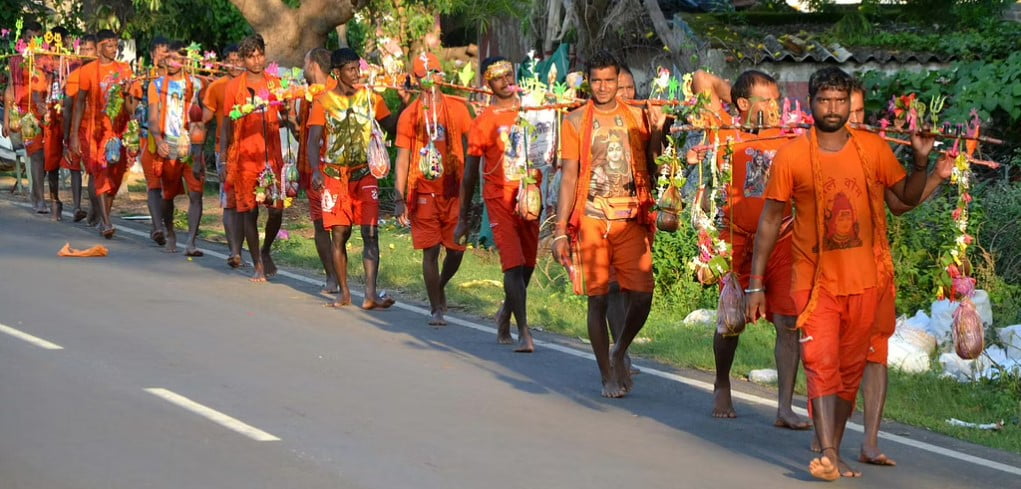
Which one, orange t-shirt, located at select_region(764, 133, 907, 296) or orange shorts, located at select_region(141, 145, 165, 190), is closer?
orange t-shirt, located at select_region(764, 133, 907, 296)

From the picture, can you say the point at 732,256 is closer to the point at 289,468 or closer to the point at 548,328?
the point at 289,468

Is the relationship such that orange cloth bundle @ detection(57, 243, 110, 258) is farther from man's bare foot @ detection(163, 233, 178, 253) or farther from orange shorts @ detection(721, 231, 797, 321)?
orange shorts @ detection(721, 231, 797, 321)

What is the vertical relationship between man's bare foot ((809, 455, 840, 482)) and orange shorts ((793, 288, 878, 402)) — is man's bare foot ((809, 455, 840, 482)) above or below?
below

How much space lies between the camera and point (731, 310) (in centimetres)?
791

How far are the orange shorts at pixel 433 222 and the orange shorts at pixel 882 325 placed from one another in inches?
193

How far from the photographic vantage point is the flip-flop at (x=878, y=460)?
25.2ft

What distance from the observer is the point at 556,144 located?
10.1 meters

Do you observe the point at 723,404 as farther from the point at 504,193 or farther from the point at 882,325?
the point at 504,193

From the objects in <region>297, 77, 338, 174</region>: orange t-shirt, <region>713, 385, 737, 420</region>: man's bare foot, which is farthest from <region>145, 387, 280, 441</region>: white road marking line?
<region>297, 77, 338, 174</region>: orange t-shirt

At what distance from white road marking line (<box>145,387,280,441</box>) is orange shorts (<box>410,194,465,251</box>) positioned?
329cm

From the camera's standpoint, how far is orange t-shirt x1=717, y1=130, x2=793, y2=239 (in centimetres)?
861

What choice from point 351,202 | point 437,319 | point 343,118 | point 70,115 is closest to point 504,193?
point 437,319

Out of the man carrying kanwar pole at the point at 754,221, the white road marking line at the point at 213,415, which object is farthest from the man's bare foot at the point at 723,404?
the white road marking line at the point at 213,415

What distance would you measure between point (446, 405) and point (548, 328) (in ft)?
10.7
